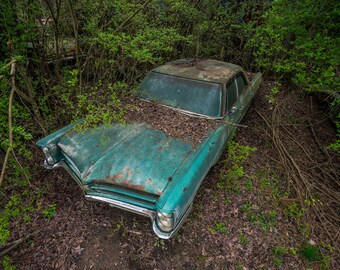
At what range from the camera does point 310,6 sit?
3.96 metres

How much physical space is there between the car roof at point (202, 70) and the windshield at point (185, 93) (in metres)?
0.13

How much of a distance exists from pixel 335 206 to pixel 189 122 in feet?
8.80

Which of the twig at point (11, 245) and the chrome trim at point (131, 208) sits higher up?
the chrome trim at point (131, 208)

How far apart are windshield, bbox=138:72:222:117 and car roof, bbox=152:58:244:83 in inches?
5.3

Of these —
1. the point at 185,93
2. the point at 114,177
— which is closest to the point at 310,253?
the point at 114,177

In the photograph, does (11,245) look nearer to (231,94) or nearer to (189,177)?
(189,177)

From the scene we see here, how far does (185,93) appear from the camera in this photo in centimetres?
350

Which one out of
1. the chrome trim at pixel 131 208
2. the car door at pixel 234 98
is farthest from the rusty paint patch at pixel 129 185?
the car door at pixel 234 98

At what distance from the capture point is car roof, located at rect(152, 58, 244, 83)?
364 cm

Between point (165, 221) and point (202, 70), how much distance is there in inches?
110

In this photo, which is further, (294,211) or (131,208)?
(294,211)

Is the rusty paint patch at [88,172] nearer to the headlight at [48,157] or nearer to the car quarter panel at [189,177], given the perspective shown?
the headlight at [48,157]

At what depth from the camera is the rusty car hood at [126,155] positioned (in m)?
2.41

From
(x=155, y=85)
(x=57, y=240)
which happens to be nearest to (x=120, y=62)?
(x=155, y=85)
